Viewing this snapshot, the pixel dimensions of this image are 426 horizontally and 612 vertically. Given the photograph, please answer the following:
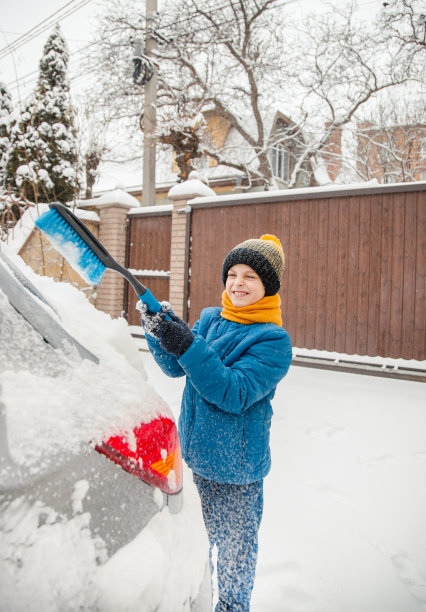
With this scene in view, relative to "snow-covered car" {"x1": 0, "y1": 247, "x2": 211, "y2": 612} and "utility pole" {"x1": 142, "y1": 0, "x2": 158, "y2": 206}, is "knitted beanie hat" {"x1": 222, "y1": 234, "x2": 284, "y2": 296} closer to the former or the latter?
"snow-covered car" {"x1": 0, "y1": 247, "x2": 211, "y2": 612}

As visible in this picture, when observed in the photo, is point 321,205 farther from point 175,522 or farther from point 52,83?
point 52,83

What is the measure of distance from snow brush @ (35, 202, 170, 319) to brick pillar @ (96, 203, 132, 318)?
19.7ft

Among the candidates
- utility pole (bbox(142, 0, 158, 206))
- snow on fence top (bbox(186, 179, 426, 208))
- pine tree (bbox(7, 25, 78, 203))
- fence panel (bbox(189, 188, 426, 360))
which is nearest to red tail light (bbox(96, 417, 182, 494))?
fence panel (bbox(189, 188, 426, 360))

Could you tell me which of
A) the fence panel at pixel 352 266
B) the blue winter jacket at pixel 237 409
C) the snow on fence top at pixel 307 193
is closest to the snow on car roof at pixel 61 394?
the blue winter jacket at pixel 237 409

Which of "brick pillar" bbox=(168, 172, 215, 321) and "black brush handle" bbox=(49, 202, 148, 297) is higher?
"brick pillar" bbox=(168, 172, 215, 321)

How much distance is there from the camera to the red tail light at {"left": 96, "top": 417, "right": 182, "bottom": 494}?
733mm

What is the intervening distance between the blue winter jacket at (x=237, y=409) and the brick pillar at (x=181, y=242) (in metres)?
4.88

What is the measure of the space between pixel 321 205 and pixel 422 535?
407 centimetres

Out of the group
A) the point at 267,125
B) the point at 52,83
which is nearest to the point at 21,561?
the point at 52,83

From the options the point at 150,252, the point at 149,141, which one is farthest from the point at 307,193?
the point at 149,141

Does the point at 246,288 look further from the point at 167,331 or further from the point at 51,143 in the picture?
the point at 51,143

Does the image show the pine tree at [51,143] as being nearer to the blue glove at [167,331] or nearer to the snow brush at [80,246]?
the snow brush at [80,246]

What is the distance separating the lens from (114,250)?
277 inches

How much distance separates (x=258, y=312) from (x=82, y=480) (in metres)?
0.82
